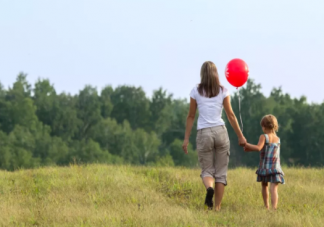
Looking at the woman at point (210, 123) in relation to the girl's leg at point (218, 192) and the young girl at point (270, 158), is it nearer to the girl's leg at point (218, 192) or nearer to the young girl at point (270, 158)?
the girl's leg at point (218, 192)

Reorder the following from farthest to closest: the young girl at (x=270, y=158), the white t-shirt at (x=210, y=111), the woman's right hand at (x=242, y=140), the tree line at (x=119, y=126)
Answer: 1. the tree line at (x=119, y=126)
2. the young girl at (x=270, y=158)
3. the woman's right hand at (x=242, y=140)
4. the white t-shirt at (x=210, y=111)

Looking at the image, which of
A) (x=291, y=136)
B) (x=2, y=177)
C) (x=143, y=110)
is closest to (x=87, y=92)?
(x=143, y=110)

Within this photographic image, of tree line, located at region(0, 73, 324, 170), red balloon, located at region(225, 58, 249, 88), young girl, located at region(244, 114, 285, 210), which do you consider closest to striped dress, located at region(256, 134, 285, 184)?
young girl, located at region(244, 114, 285, 210)

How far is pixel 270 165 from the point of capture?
892cm

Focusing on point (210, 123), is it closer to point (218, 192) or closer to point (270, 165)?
point (218, 192)

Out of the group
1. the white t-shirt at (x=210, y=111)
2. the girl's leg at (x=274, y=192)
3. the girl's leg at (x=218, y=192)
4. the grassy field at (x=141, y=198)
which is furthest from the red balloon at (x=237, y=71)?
the girl's leg at (x=218, y=192)

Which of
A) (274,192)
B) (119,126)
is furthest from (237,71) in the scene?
(119,126)

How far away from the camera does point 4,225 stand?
7.88 meters

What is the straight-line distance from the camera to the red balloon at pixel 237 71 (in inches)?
424

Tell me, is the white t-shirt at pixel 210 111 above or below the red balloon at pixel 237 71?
below

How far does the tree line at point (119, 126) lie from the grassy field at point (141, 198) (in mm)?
61879

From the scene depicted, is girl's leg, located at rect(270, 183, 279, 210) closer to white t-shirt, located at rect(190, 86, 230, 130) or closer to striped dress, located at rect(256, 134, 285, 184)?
striped dress, located at rect(256, 134, 285, 184)

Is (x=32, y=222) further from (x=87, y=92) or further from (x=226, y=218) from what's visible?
(x=87, y=92)

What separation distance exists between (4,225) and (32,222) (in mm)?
390
